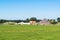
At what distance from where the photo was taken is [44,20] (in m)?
115
